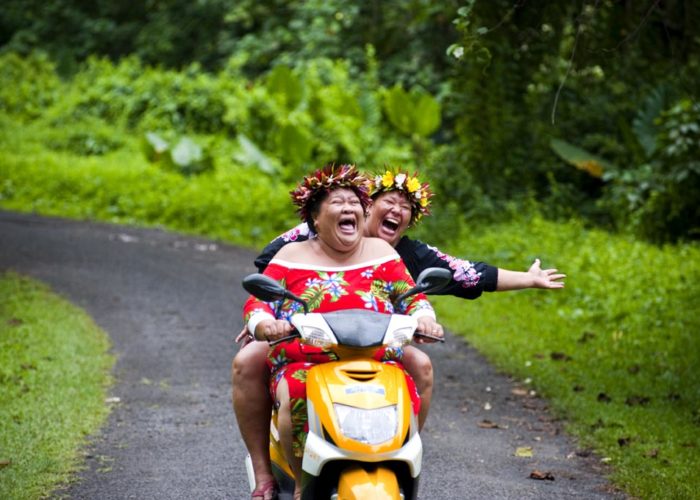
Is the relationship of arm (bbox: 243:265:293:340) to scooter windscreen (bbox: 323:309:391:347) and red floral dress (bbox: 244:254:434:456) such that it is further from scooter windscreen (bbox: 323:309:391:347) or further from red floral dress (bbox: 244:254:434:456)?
scooter windscreen (bbox: 323:309:391:347)

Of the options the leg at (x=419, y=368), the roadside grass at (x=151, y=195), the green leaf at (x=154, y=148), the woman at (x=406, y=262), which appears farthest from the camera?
the green leaf at (x=154, y=148)

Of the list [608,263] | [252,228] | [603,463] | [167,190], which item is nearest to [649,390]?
[603,463]

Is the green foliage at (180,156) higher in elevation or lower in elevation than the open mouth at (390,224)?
Result: lower

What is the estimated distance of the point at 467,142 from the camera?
16.3 metres

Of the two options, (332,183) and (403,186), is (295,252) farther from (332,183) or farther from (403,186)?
(403,186)

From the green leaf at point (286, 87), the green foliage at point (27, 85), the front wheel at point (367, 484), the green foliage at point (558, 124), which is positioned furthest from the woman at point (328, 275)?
the green foliage at point (27, 85)

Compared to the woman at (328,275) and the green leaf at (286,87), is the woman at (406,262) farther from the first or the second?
the green leaf at (286,87)

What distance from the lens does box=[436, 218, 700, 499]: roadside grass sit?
280 inches

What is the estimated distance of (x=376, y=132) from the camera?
21547 millimetres

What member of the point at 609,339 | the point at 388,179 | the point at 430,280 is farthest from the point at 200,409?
the point at 609,339

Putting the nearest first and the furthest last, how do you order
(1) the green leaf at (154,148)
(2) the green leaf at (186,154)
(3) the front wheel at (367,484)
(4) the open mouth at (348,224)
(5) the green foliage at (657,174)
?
1. (3) the front wheel at (367,484)
2. (4) the open mouth at (348,224)
3. (5) the green foliage at (657,174)
4. (2) the green leaf at (186,154)
5. (1) the green leaf at (154,148)

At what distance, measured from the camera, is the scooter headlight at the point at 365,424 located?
411 cm

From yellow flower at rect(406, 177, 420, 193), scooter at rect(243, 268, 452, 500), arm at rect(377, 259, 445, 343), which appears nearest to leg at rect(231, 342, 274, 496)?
scooter at rect(243, 268, 452, 500)

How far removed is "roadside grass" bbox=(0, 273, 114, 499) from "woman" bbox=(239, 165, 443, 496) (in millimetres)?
1924
